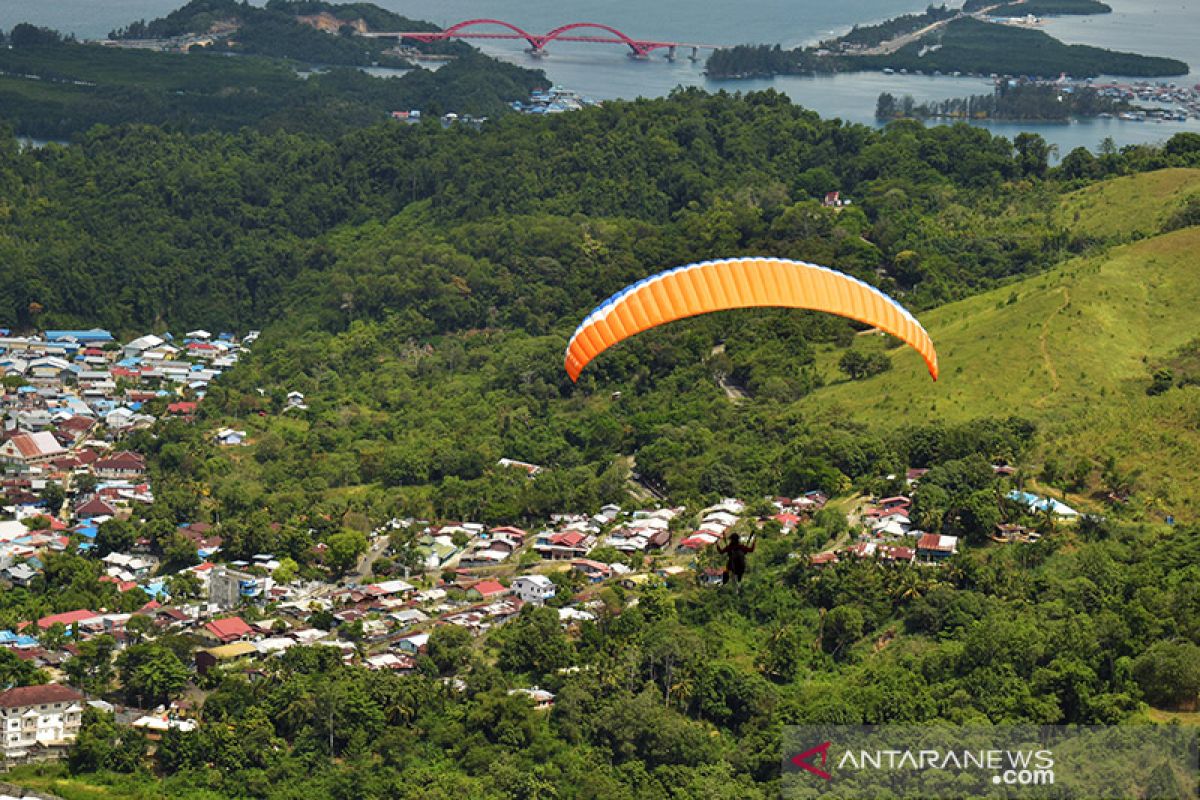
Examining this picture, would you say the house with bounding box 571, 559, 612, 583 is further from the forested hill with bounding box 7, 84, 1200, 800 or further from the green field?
the green field

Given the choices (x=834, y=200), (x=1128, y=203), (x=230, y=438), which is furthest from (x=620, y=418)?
(x=834, y=200)

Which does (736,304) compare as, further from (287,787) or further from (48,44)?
(48,44)

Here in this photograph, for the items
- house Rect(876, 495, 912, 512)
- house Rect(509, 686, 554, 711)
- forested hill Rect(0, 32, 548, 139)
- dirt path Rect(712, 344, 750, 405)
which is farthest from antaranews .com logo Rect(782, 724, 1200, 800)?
forested hill Rect(0, 32, 548, 139)

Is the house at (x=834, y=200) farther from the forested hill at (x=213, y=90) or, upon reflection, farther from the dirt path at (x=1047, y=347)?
the forested hill at (x=213, y=90)

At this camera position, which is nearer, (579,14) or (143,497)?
(143,497)

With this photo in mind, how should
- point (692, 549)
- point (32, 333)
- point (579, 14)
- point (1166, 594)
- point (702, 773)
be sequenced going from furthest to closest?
point (579, 14)
point (32, 333)
point (692, 549)
point (1166, 594)
point (702, 773)

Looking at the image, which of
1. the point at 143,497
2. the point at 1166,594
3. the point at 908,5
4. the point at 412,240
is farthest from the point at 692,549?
the point at 908,5

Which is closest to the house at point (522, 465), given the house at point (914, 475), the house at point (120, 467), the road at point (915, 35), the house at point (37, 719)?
the house at point (120, 467)
